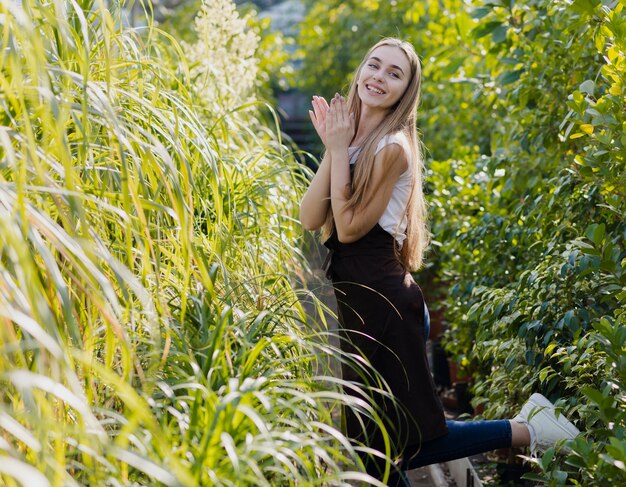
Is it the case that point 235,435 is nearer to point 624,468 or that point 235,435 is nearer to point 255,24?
point 624,468

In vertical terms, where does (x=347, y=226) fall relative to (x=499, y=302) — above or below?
above

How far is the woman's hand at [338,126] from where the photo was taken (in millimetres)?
2850

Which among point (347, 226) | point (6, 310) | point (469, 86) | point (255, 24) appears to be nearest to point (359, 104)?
point (347, 226)

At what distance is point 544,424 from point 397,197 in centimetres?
81

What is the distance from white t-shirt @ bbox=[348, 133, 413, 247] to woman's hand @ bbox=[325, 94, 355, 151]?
0.27ft

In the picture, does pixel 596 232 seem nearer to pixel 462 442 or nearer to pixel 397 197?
pixel 397 197

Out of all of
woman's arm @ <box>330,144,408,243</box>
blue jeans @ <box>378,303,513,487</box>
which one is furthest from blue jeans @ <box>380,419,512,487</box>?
woman's arm @ <box>330,144,408,243</box>

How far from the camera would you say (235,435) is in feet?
5.87

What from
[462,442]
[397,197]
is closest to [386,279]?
[397,197]

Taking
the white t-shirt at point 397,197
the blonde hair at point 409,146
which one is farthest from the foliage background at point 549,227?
the white t-shirt at point 397,197

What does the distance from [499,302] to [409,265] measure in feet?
1.35

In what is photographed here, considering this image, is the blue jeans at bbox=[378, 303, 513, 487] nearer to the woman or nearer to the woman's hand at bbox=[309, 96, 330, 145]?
the woman

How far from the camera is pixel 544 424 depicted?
2797 millimetres

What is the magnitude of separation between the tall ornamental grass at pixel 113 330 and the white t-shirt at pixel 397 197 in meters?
0.39
